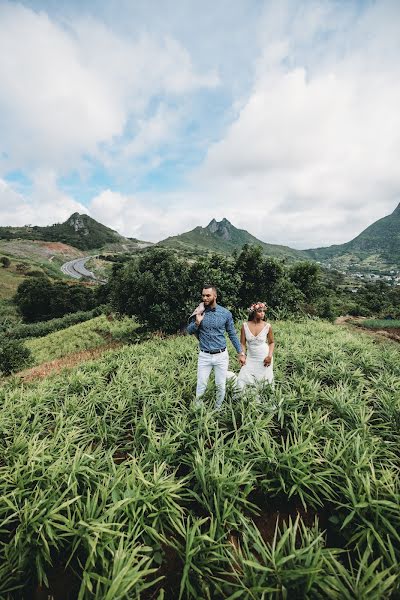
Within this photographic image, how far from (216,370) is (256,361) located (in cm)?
84

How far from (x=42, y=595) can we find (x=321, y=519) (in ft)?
9.47

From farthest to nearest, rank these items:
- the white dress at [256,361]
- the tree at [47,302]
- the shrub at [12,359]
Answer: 1. the tree at [47,302]
2. the shrub at [12,359]
3. the white dress at [256,361]

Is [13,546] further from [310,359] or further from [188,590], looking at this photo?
[310,359]

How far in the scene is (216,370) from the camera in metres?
5.26

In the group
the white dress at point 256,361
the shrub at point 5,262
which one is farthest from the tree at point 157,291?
the shrub at point 5,262

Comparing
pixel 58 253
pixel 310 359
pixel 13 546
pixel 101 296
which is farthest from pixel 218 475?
pixel 58 253

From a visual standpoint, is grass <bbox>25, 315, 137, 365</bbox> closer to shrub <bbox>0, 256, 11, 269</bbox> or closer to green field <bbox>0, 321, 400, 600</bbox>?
green field <bbox>0, 321, 400, 600</bbox>

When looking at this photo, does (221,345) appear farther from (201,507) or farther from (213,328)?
(201,507)

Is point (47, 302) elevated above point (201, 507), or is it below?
below

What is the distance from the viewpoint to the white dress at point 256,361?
5.29m

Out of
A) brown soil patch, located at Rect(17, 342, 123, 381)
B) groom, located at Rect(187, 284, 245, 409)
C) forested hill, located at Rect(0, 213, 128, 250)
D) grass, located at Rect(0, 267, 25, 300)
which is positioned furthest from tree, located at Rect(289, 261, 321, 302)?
forested hill, located at Rect(0, 213, 128, 250)

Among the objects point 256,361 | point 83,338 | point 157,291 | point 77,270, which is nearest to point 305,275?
point 157,291

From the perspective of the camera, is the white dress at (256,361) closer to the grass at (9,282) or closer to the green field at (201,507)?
the green field at (201,507)

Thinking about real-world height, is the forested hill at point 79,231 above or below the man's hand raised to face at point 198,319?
above
